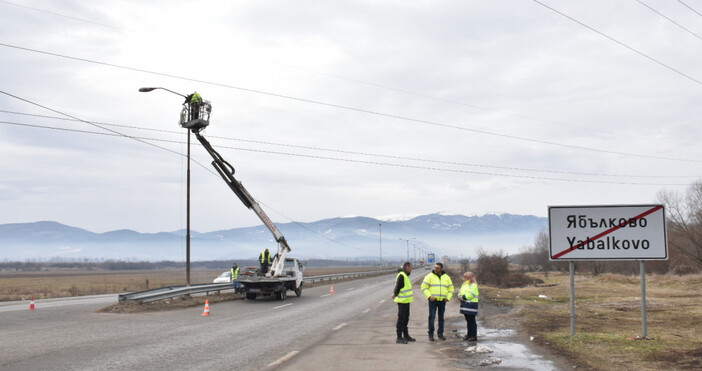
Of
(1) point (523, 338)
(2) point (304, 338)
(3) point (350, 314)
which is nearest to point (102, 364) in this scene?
(2) point (304, 338)

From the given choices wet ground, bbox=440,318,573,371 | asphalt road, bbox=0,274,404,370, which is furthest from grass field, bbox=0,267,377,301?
wet ground, bbox=440,318,573,371

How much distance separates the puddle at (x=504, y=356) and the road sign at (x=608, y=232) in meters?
2.38

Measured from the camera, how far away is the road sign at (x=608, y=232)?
12.6m

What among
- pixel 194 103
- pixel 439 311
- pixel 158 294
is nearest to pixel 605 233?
pixel 439 311

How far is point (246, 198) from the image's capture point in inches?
1113

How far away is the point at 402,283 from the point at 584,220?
176 inches

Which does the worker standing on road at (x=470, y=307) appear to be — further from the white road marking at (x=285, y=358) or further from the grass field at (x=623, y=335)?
the white road marking at (x=285, y=358)

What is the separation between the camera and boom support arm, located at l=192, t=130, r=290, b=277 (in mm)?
27047

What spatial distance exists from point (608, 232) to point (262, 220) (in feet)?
64.2

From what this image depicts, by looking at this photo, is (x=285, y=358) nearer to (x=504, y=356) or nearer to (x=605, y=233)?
(x=504, y=356)

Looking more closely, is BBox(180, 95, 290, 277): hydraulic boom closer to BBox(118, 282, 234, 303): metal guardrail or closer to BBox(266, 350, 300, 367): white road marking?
BBox(118, 282, 234, 303): metal guardrail

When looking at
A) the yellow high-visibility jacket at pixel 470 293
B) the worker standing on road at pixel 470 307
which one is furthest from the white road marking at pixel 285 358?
the yellow high-visibility jacket at pixel 470 293

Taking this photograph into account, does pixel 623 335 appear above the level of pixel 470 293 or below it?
below

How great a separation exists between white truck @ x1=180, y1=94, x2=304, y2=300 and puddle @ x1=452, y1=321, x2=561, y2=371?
15.6 meters
